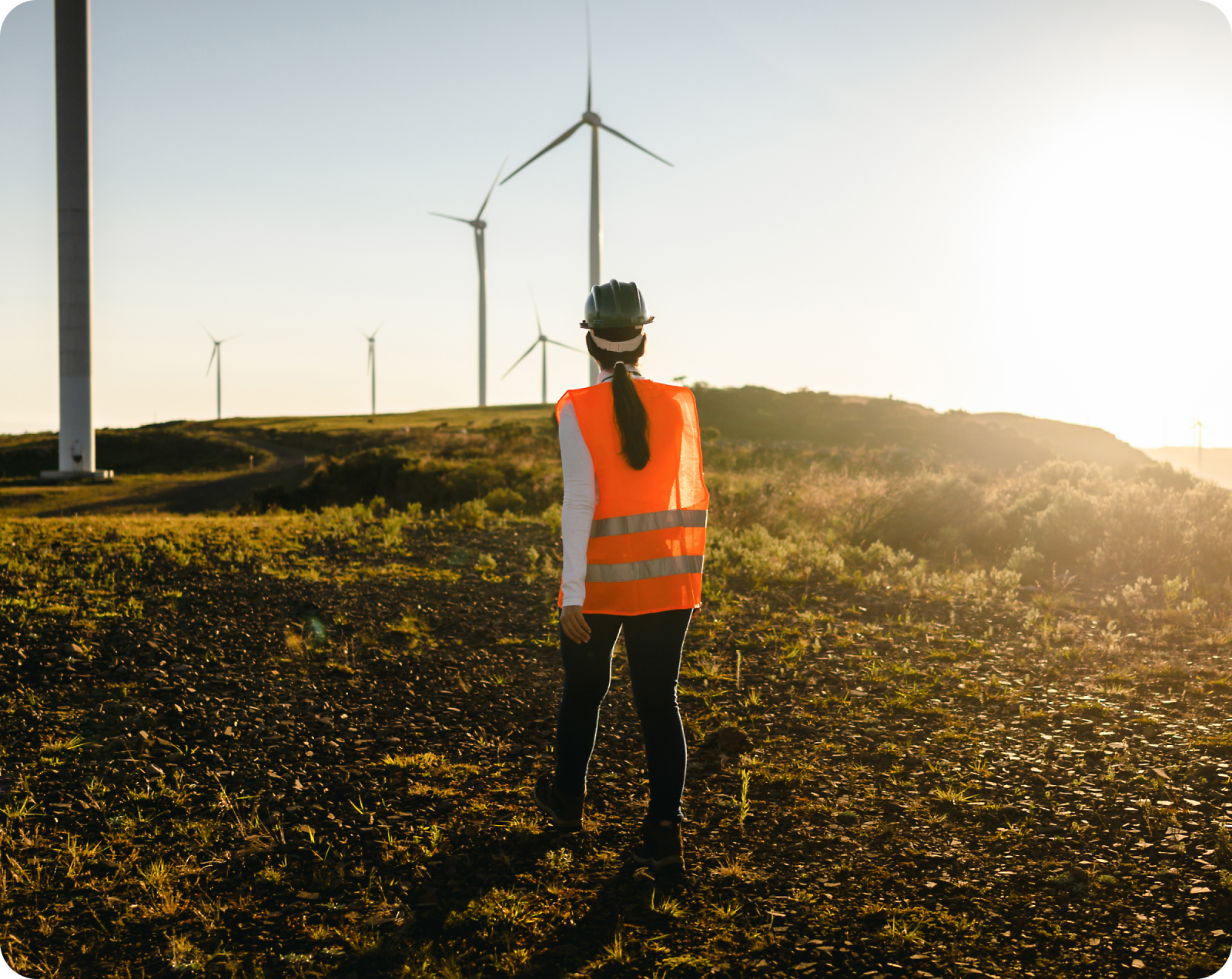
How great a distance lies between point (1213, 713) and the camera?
5504 mm

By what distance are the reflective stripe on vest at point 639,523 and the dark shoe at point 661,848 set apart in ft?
3.63

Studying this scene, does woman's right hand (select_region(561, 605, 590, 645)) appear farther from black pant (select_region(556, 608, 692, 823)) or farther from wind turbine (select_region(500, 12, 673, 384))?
wind turbine (select_region(500, 12, 673, 384))

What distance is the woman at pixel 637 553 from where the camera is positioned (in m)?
3.31

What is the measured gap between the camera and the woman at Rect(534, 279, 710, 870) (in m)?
3.31

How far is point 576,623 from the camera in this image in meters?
3.26

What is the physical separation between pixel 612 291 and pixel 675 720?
6.31 ft

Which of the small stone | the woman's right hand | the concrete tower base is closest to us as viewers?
the woman's right hand

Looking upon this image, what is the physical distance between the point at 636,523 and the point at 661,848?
4.52 feet

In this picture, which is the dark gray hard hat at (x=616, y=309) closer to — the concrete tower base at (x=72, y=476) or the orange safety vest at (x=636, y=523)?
the orange safety vest at (x=636, y=523)

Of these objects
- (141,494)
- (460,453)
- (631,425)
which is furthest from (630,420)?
(141,494)

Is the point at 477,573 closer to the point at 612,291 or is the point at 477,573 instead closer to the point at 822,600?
the point at 822,600

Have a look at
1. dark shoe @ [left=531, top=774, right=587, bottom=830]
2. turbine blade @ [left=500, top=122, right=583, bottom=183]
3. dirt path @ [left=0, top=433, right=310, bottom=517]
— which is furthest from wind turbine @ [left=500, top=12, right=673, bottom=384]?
dark shoe @ [left=531, top=774, right=587, bottom=830]

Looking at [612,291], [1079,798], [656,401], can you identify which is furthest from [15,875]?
[1079,798]

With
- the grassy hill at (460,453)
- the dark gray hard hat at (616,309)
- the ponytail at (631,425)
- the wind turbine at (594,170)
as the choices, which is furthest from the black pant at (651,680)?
the wind turbine at (594,170)
